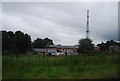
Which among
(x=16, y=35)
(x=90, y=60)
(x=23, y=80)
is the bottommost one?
(x=23, y=80)

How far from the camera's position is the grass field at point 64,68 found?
249 inches

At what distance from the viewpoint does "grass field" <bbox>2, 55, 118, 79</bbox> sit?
20.8 feet

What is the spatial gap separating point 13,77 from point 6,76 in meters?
0.39

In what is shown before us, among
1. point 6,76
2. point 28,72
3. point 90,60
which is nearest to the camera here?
point 6,76

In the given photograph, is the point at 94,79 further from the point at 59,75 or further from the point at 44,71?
the point at 44,71

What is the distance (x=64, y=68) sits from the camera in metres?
7.65

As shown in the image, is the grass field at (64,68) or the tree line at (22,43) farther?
the tree line at (22,43)

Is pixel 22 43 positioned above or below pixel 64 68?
above

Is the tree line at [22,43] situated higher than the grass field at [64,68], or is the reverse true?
the tree line at [22,43]

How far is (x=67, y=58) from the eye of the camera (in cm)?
881

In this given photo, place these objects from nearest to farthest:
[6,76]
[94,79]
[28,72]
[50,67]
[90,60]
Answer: [94,79] < [6,76] < [28,72] < [50,67] < [90,60]

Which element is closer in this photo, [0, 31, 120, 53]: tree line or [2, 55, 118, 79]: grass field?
[2, 55, 118, 79]: grass field

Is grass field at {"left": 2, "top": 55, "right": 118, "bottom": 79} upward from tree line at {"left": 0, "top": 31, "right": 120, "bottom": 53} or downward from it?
downward

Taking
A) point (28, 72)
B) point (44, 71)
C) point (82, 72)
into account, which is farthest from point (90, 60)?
point (28, 72)
